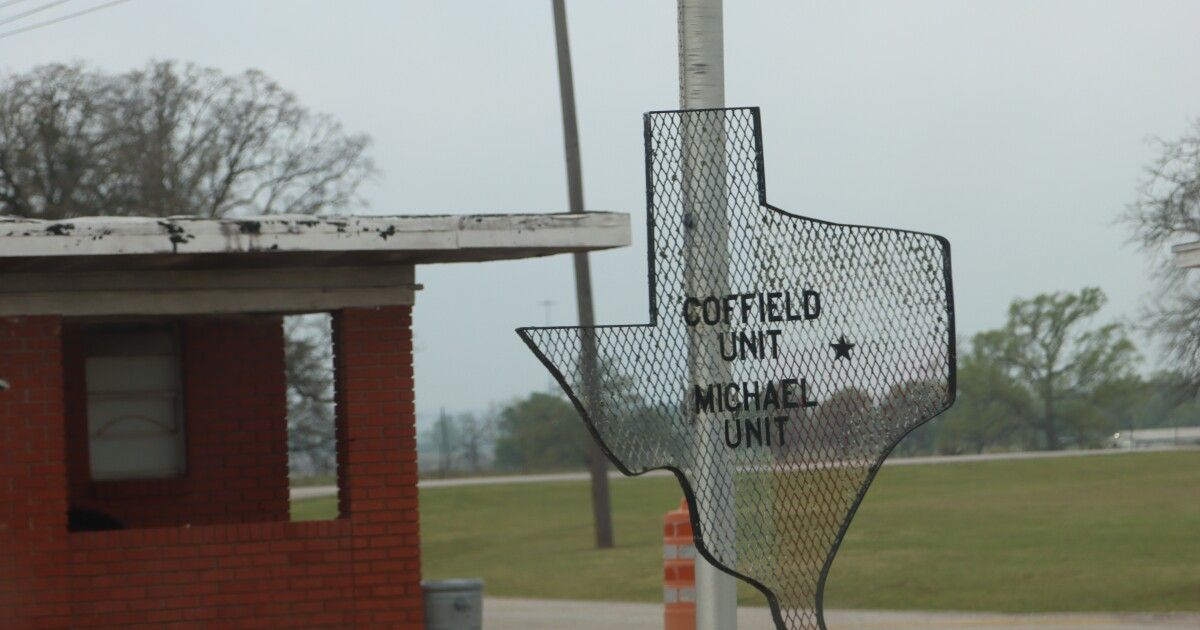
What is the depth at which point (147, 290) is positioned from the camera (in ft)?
33.4

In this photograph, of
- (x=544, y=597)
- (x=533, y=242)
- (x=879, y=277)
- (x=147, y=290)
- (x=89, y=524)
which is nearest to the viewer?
(x=879, y=277)

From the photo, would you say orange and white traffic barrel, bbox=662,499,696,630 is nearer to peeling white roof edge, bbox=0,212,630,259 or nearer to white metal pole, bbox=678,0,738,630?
peeling white roof edge, bbox=0,212,630,259

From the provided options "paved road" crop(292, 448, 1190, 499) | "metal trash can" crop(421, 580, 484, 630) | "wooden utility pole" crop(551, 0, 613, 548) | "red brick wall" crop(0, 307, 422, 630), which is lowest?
"paved road" crop(292, 448, 1190, 499)

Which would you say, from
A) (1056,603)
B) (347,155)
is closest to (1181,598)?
(1056,603)

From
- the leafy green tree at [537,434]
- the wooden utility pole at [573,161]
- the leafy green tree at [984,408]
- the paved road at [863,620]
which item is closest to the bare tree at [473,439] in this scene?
the leafy green tree at [537,434]

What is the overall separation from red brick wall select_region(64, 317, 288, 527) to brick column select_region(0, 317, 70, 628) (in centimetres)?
252

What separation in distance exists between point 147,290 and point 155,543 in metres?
1.48

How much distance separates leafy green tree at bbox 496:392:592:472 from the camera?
78.2 metres

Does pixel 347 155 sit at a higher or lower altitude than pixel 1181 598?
higher

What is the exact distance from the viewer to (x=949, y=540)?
84.3ft

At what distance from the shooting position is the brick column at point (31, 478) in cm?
975

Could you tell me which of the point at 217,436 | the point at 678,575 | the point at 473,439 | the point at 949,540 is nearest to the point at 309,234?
the point at 217,436

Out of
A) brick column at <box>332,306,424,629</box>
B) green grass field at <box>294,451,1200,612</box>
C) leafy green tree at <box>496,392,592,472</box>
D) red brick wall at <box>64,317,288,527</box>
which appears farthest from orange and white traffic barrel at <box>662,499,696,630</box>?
leafy green tree at <box>496,392,592,472</box>

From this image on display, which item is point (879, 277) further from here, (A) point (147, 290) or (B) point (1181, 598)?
(B) point (1181, 598)
